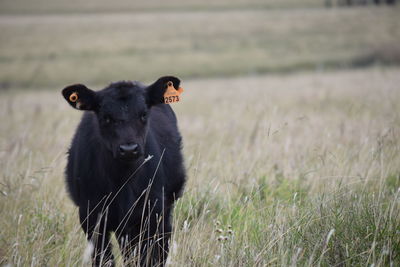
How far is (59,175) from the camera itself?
6754mm

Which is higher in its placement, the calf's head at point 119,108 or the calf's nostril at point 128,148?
the calf's head at point 119,108

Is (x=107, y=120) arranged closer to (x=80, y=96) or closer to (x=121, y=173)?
(x=80, y=96)

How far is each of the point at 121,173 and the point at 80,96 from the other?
2.50 ft

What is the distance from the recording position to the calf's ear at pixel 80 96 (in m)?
4.52

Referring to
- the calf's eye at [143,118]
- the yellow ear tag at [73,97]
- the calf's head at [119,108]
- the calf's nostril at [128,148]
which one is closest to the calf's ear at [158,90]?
the calf's head at [119,108]

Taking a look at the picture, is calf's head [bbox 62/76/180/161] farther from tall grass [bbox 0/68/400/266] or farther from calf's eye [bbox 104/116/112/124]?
tall grass [bbox 0/68/400/266]

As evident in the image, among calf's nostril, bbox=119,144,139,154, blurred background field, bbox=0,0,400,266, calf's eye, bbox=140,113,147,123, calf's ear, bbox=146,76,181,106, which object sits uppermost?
calf's ear, bbox=146,76,181,106

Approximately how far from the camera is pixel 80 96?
15.0 feet

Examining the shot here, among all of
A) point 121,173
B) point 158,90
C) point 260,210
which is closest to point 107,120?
point 121,173

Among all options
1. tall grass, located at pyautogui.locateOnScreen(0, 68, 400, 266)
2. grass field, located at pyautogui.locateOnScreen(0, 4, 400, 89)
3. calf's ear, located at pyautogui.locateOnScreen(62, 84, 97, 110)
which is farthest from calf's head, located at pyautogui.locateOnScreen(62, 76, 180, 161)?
grass field, located at pyautogui.locateOnScreen(0, 4, 400, 89)

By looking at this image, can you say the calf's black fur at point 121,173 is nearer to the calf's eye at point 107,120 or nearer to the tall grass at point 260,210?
the calf's eye at point 107,120

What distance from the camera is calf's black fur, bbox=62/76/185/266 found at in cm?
426

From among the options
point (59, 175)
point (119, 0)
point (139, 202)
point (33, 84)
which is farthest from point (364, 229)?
point (119, 0)

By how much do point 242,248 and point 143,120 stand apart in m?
1.46
